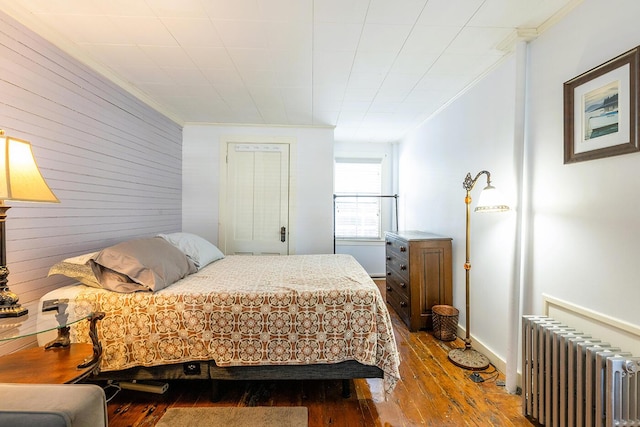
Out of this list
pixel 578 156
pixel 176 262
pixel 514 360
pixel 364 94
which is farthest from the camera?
pixel 364 94

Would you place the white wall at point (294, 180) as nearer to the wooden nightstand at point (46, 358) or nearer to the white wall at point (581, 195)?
the wooden nightstand at point (46, 358)

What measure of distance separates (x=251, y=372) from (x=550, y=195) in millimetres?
2190

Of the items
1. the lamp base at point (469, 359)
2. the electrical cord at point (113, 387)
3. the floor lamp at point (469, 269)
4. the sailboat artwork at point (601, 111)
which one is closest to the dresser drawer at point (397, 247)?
the floor lamp at point (469, 269)

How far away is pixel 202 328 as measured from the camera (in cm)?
166

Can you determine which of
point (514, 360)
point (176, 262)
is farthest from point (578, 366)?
point (176, 262)

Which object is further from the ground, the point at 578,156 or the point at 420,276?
the point at 578,156

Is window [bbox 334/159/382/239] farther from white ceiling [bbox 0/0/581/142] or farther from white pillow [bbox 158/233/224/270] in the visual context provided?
white pillow [bbox 158/233/224/270]

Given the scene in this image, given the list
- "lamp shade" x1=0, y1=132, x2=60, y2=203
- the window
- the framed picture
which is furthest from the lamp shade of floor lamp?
the window

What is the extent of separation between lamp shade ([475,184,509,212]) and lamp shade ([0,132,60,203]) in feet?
8.43

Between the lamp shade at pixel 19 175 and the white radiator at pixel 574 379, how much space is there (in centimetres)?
259

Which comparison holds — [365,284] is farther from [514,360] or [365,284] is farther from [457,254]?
[457,254]

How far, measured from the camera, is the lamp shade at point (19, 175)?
1146 mm

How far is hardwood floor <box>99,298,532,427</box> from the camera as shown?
163 cm

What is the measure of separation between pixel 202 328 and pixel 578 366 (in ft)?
6.48
